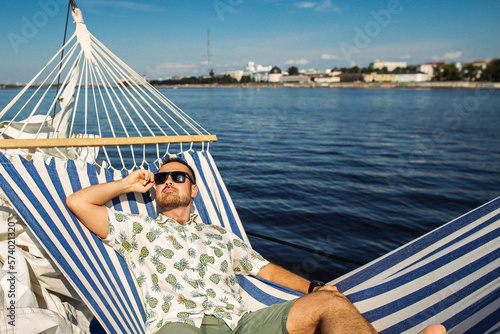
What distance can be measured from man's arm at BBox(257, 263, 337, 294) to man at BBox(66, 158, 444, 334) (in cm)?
4

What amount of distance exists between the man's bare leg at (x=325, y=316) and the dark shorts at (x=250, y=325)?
45mm

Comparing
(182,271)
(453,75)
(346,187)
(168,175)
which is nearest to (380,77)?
(453,75)

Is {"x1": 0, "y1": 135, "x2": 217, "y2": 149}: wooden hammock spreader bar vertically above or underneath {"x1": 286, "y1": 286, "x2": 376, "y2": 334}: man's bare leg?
above

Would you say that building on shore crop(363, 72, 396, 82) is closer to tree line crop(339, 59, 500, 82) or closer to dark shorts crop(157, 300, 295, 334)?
tree line crop(339, 59, 500, 82)

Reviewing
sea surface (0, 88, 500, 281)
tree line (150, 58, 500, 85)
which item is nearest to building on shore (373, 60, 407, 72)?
tree line (150, 58, 500, 85)

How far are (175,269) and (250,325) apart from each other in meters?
0.47

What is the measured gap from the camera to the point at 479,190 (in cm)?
784

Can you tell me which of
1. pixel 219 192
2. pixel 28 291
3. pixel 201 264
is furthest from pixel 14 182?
pixel 219 192

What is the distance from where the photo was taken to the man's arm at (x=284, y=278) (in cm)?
216

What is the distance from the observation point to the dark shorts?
167 centimetres

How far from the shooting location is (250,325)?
176cm

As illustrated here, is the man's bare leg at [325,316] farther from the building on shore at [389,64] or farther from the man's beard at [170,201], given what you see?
the building on shore at [389,64]

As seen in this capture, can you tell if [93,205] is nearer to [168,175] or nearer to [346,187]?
[168,175]

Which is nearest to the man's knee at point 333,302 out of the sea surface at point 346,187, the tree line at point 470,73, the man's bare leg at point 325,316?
the man's bare leg at point 325,316
